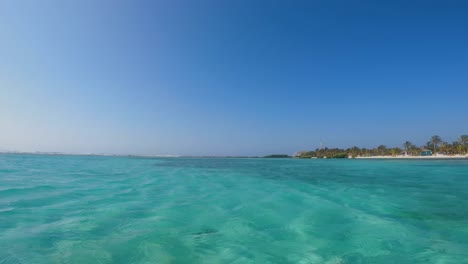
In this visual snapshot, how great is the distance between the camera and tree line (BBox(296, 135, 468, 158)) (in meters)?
99.9

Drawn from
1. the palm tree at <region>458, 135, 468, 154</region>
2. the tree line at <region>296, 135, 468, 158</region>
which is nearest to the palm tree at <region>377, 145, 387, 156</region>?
the tree line at <region>296, 135, 468, 158</region>

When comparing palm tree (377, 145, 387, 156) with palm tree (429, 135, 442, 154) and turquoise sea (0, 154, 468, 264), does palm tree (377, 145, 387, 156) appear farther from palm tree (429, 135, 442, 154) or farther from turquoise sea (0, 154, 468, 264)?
turquoise sea (0, 154, 468, 264)

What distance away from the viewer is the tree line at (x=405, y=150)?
99.9m

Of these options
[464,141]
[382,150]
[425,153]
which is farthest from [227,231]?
[382,150]

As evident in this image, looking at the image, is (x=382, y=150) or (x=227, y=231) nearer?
(x=227, y=231)

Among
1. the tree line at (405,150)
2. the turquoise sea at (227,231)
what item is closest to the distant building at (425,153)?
the tree line at (405,150)

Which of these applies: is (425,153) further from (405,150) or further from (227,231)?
(227,231)

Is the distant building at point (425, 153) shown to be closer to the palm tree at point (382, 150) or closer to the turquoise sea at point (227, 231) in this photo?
the palm tree at point (382, 150)

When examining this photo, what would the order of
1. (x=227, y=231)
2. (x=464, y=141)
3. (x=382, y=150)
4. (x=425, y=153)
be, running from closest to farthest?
(x=227, y=231) < (x=464, y=141) < (x=425, y=153) < (x=382, y=150)

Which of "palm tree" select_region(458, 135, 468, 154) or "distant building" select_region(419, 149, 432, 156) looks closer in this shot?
"palm tree" select_region(458, 135, 468, 154)

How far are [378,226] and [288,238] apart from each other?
2.72 m

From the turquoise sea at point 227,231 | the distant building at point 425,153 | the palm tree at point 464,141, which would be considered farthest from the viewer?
the distant building at point 425,153

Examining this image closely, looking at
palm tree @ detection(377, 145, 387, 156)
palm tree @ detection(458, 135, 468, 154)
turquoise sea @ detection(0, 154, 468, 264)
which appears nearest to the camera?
turquoise sea @ detection(0, 154, 468, 264)

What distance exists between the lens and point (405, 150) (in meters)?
123
